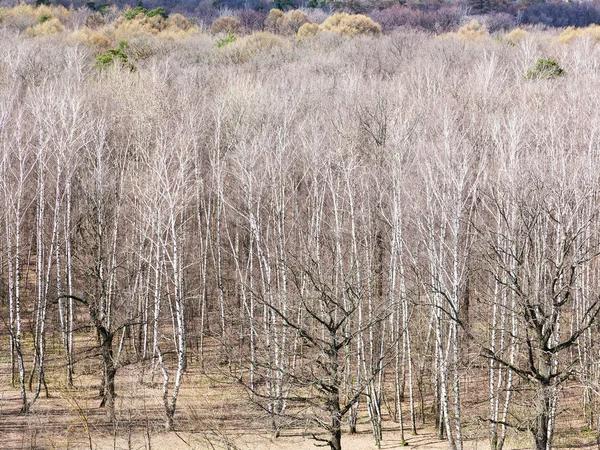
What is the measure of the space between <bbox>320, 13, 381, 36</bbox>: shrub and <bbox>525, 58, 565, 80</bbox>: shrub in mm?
28016

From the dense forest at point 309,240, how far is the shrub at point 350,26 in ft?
39.0

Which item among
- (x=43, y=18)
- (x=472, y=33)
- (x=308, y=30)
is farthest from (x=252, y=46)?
(x=43, y=18)

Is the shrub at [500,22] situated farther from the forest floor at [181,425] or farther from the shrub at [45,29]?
the forest floor at [181,425]

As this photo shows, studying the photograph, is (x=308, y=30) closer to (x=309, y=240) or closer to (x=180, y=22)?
(x=180, y=22)

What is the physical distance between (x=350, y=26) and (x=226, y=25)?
Answer: 13.5 m

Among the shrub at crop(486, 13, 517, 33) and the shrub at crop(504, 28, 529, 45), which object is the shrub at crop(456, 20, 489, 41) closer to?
the shrub at crop(504, 28, 529, 45)

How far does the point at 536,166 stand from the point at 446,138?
3.10 meters

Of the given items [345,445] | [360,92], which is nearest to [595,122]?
[345,445]

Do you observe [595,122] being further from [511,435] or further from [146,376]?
[146,376]

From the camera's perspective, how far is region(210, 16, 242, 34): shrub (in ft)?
242

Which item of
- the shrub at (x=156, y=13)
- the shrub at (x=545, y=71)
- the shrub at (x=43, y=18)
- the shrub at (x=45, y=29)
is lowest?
the shrub at (x=545, y=71)

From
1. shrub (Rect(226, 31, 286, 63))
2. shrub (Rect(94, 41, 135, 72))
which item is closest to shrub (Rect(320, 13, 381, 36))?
shrub (Rect(226, 31, 286, 63))

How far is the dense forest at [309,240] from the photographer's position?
734 inches

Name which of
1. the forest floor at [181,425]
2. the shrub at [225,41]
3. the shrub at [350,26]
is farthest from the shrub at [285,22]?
the forest floor at [181,425]
